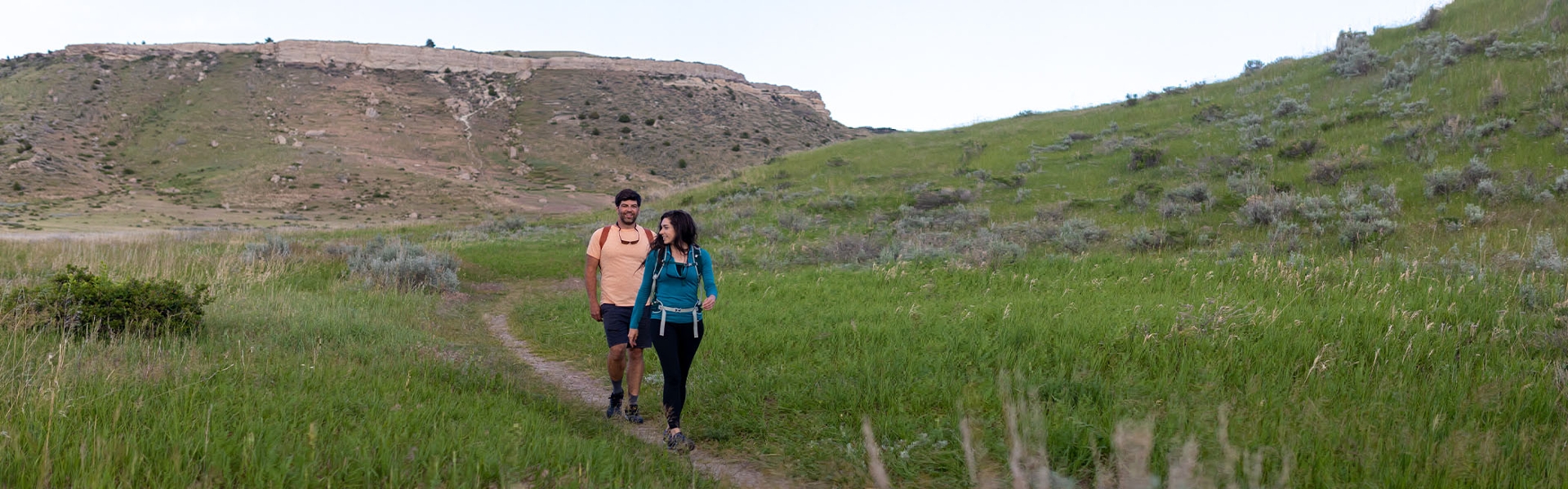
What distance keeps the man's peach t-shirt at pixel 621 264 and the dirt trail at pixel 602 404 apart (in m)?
1.03

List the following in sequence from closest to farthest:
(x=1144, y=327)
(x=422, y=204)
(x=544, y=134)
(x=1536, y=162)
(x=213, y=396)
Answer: (x=213, y=396), (x=1144, y=327), (x=1536, y=162), (x=422, y=204), (x=544, y=134)

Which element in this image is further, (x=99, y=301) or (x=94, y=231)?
(x=94, y=231)

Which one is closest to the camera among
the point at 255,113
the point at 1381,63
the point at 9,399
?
the point at 9,399

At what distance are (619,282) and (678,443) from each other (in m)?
1.65

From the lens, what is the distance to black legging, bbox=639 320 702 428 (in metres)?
5.16

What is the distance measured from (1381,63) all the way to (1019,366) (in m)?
24.7

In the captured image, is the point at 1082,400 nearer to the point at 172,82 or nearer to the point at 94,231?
the point at 94,231

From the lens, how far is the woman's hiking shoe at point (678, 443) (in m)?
4.91

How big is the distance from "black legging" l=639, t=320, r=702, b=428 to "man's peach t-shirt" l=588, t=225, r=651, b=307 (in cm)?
83

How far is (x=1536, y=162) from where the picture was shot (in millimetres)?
12406

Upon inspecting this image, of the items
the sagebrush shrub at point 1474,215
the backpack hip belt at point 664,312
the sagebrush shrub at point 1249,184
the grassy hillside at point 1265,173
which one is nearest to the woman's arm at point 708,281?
the backpack hip belt at point 664,312

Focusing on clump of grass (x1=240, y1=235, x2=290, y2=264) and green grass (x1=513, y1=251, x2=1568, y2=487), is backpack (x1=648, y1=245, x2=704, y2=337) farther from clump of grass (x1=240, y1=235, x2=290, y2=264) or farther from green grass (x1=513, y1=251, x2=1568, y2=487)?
clump of grass (x1=240, y1=235, x2=290, y2=264)

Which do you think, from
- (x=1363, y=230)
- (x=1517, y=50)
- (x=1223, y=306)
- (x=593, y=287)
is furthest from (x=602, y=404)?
(x=1517, y=50)

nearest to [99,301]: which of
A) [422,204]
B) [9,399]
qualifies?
[9,399]
